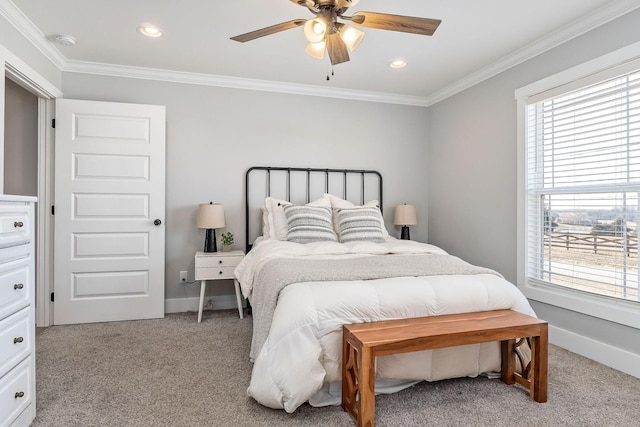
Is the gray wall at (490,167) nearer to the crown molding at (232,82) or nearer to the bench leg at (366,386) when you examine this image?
the crown molding at (232,82)

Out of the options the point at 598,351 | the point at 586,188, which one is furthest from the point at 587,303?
the point at 586,188

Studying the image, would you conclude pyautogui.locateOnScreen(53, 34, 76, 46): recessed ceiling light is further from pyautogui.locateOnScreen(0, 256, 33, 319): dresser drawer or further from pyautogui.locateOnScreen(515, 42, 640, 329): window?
pyautogui.locateOnScreen(515, 42, 640, 329): window

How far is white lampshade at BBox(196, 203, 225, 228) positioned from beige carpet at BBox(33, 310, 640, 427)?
3.69 ft

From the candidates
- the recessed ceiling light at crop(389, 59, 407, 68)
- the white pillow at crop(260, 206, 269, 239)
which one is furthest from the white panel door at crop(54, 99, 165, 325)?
the recessed ceiling light at crop(389, 59, 407, 68)

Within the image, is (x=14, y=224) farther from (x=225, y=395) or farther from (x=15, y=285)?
(x=225, y=395)

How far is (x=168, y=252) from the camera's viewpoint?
3.74 m

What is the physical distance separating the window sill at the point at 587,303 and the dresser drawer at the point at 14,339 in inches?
135

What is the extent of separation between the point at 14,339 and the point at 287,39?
2625 millimetres

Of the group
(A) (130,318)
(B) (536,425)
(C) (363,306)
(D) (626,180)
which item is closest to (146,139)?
(A) (130,318)

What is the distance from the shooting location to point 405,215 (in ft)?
13.7

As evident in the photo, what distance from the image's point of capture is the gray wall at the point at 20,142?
339cm

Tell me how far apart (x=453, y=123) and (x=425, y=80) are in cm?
59

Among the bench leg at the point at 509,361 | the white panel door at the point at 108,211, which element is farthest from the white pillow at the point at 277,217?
the bench leg at the point at 509,361

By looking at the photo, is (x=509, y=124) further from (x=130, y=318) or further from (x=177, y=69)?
(x=130, y=318)
